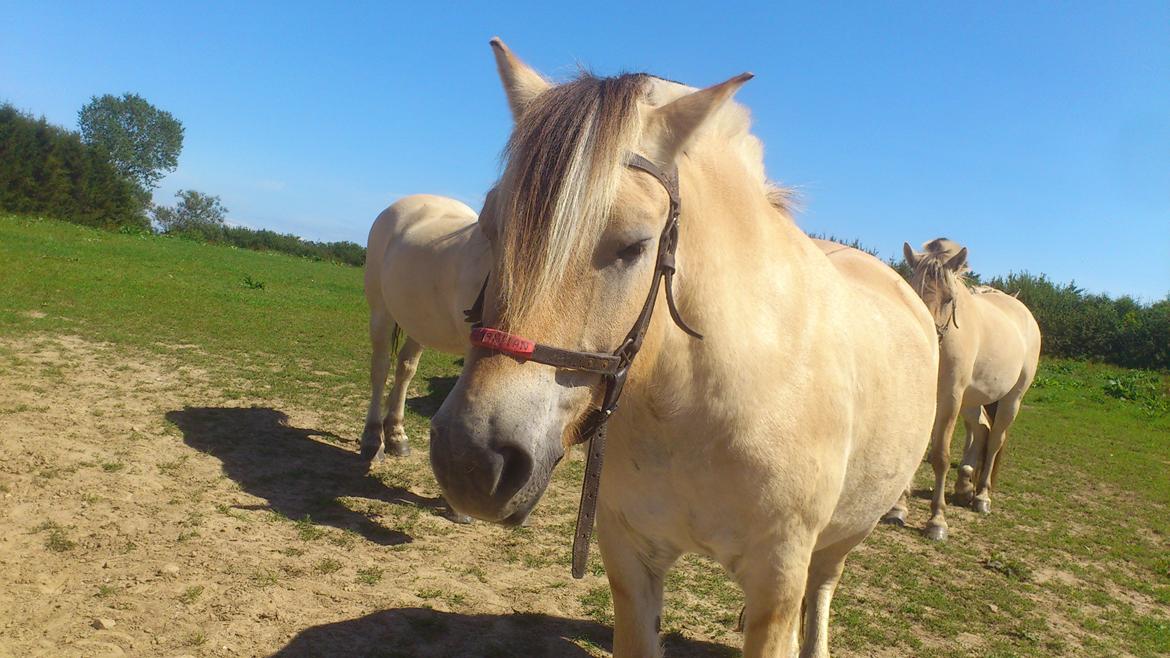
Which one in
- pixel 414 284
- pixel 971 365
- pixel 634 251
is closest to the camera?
pixel 634 251

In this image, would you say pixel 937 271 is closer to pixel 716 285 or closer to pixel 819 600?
pixel 819 600

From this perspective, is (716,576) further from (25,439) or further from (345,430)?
(25,439)

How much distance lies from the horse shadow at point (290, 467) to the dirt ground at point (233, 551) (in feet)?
0.07

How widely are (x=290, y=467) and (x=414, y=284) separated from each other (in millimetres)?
1886

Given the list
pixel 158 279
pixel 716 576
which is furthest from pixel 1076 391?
pixel 158 279

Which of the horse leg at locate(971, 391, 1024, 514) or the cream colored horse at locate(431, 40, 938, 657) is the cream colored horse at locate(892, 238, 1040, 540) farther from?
the cream colored horse at locate(431, 40, 938, 657)

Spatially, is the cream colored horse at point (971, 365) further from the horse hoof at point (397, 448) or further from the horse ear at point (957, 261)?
the horse hoof at point (397, 448)

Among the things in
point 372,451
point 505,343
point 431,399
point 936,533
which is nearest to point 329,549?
point 372,451

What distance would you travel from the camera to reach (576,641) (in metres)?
3.62

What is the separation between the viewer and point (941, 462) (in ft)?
22.3

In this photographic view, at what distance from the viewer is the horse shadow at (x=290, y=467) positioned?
15.9 feet

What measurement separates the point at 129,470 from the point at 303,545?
1729 millimetres

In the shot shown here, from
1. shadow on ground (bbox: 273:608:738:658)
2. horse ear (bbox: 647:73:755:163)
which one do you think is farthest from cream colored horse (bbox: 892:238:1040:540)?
horse ear (bbox: 647:73:755:163)

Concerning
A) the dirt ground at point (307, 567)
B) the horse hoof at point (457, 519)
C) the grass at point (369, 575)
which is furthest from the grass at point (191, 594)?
the horse hoof at point (457, 519)
